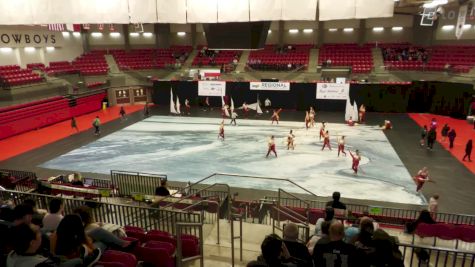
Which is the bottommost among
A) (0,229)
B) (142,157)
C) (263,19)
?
(142,157)

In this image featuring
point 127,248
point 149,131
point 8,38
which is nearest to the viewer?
point 127,248

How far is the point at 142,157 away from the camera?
1845 cm

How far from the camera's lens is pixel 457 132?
859 inches

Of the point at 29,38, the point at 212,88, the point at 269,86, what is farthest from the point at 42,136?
the point at 269,86

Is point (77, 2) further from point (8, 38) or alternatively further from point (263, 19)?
point (8, 38)

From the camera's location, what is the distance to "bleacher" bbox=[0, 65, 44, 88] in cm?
2514

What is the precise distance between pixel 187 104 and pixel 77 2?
15.4 meters

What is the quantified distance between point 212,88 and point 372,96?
13.1m

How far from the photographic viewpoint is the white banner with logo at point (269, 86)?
2919 centimetres

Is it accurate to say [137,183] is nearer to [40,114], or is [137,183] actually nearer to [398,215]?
[398,215]

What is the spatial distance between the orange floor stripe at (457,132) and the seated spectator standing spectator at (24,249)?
17.2m

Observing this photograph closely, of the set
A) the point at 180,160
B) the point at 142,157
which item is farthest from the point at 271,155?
the point at 142,157

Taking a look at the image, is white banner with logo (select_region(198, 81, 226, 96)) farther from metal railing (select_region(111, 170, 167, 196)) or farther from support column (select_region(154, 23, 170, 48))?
metal railing (select_region(111, 170, 167, 196))

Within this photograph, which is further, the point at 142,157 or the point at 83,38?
the point at 83,38
